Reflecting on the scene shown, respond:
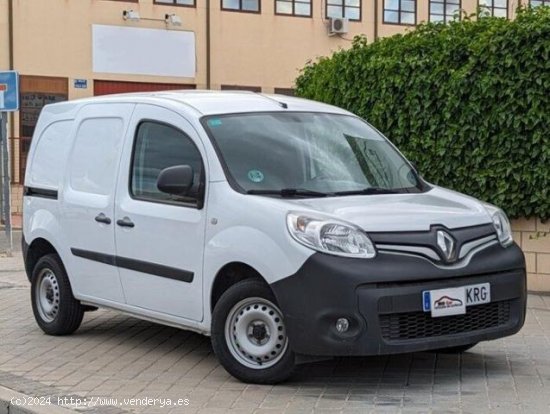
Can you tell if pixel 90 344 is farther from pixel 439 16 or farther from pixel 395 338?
pixel 439 16

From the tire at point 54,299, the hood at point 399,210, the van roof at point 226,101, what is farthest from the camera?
the tire at point 54,299

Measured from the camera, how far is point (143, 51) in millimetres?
29484

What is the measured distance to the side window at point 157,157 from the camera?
676cm

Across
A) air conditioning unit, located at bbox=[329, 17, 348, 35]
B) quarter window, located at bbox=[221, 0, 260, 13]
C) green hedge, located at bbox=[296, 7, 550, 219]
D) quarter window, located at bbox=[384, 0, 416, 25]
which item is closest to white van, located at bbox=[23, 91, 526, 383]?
green hedge, located at bbox=[296, 7, 550, 219]

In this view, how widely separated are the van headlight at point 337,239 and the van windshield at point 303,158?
1.91 ft

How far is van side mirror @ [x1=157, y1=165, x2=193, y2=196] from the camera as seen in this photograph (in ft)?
21.2

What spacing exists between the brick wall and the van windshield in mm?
3490

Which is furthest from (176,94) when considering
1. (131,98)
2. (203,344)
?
(203,344)

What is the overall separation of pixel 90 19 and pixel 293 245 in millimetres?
24520

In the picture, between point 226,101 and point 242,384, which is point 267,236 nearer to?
point 242,384

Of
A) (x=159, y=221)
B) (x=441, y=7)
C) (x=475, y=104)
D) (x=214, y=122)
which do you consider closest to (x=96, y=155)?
(x=159, y=221)

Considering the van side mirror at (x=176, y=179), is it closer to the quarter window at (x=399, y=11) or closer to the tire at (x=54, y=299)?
the tire at (x=54, y=299)

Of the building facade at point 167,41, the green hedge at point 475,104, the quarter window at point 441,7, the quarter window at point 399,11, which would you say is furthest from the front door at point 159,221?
the quarter window at point 441,7

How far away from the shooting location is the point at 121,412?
557cm
